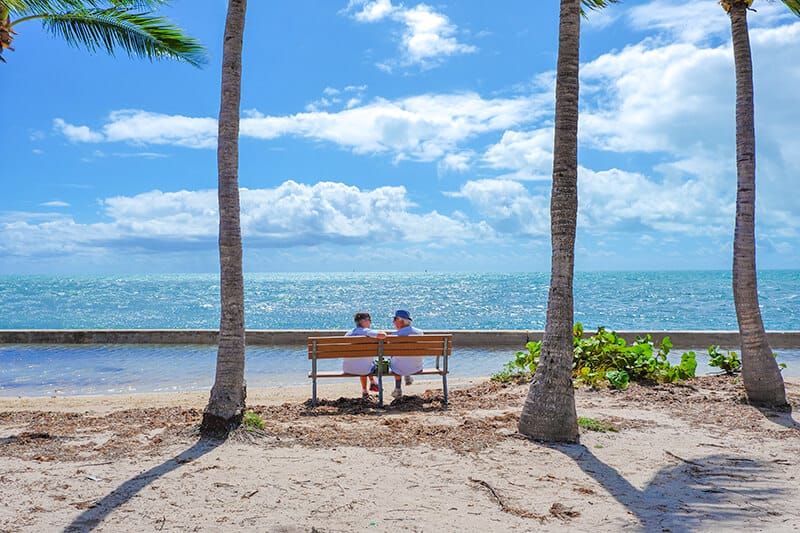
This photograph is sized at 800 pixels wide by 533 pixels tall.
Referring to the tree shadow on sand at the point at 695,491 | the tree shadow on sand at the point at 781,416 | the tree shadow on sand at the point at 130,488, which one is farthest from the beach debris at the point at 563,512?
the tree shadow on sand at the point at 781,416

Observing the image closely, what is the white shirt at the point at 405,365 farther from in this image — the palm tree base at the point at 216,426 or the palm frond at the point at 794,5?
the palm frond at the point at 794,5

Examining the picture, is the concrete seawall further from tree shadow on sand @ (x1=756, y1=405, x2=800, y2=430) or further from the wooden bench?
tree shadow on sand @ (x1=756, y1=405, x2=800, y2=430)

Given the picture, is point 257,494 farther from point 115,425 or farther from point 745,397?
point 745,397

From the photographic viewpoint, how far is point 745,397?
823cm

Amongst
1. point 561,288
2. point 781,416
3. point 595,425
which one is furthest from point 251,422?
point 781,416

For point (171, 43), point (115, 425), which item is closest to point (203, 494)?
point (115, 425)

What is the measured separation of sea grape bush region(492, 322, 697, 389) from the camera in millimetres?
9156

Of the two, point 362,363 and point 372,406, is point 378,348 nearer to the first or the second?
point 362,363

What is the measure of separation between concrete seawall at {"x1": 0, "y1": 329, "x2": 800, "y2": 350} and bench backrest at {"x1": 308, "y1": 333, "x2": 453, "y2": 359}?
17.9 ft

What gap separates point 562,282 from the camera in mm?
6234

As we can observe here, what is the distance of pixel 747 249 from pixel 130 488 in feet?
24.8

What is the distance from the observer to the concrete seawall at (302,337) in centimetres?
1552

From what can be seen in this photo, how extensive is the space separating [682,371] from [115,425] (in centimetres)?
775

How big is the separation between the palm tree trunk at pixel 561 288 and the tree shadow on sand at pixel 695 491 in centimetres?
32
